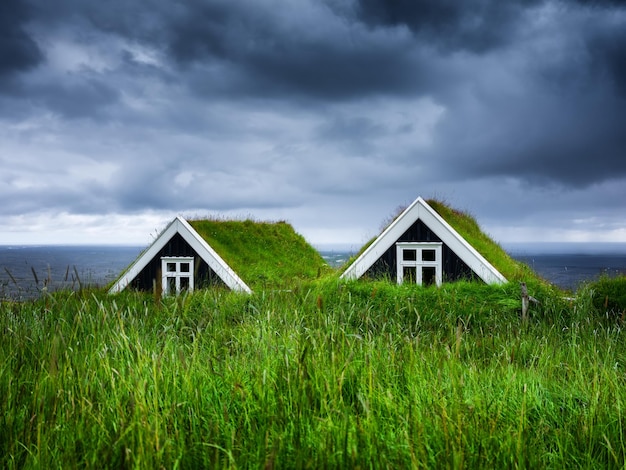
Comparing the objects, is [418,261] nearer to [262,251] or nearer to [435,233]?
[435,233]

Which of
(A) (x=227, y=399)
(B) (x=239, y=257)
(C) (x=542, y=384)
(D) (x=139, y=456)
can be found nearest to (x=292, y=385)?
(A) (x=227, y=399)

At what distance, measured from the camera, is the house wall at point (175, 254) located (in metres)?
13.8

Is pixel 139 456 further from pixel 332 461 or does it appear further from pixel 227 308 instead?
pixel 227 308

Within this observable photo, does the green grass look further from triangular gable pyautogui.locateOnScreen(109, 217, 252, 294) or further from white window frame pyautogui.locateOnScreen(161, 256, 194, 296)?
white window frame pyautogui.locateOnScreen(161, 256, 194, 296)

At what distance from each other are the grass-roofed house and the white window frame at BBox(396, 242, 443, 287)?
2686 millimetres

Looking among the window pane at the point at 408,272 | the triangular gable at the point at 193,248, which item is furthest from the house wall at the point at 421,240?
the triangular gable at the point at 193,248

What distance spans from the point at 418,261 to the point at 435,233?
83cm

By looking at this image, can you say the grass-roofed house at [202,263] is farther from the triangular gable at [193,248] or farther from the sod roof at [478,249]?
the sod roof at [478,249]

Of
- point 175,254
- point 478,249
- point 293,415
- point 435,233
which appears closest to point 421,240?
point 435,233

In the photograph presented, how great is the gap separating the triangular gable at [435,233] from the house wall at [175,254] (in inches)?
158

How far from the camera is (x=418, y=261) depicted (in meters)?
12.3

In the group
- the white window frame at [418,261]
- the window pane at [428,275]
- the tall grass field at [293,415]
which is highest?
the white window frame at [418,261]

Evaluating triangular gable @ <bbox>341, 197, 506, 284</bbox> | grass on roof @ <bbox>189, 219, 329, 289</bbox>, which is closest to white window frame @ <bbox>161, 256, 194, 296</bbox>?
grass on roof @ <bbox>189, 219, 329, 289</bbox>

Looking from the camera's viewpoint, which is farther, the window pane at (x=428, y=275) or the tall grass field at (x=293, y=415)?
the window pane at (x=428, y=275)
